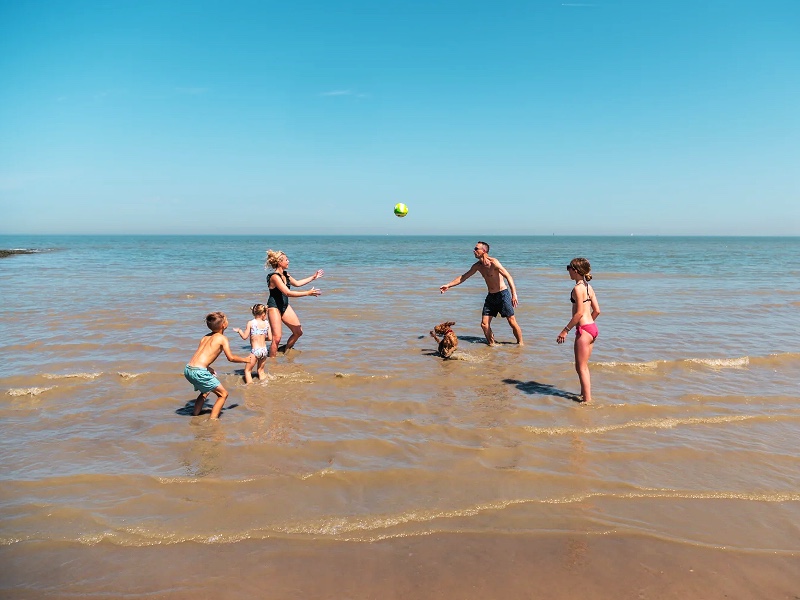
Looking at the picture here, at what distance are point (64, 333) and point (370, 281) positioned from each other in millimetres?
14863

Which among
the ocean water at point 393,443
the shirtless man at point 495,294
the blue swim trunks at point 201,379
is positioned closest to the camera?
the ocean water at point 393,443

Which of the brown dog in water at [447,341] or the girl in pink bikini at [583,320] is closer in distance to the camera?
the girl in pink bikini at [583,320]

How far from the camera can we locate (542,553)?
143 inches

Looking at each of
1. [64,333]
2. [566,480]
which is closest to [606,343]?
[566,480]

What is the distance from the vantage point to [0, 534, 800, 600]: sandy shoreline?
3.27m

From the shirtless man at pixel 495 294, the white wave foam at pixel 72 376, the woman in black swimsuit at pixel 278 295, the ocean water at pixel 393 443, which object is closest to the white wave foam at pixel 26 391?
the ocean water at pixel 393 443

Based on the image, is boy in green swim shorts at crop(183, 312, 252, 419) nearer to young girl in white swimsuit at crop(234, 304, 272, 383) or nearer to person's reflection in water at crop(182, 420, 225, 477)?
person's reflection in water at crop(182, 420, 225, 477)

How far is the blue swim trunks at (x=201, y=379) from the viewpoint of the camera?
20.6 feet

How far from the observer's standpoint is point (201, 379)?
20.6 ft

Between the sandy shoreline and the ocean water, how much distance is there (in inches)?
2.2

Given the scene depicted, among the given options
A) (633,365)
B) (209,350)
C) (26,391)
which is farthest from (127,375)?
(633,365)

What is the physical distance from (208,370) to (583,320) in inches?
185

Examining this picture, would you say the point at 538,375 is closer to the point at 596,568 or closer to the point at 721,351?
the point at 721,351

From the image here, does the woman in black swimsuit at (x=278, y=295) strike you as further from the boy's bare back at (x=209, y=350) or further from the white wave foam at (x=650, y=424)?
the white wave foam at (x=650, y=424)
